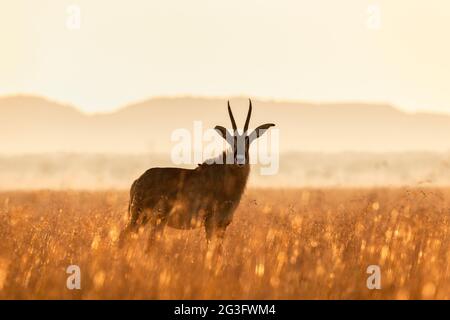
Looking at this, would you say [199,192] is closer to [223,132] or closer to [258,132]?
[223,132]

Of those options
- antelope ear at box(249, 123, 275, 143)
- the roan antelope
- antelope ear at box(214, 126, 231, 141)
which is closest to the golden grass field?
the roan antelope

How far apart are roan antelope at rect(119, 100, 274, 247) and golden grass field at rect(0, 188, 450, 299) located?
37cm

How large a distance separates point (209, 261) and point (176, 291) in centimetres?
135

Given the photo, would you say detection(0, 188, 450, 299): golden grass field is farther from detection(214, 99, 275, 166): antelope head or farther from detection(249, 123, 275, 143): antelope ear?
detection(249, 123, 275, 143): antelope ear

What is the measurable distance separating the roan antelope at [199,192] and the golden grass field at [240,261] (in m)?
0.37

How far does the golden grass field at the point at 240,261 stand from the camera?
9.86 m

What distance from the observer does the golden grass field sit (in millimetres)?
9859

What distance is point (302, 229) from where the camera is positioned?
1441 centimetres

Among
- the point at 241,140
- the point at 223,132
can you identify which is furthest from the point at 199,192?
the point at 241,140

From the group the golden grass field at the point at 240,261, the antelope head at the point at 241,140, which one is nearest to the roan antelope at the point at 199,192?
the antelope head at the point at 241,140

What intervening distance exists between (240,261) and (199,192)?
11.9 feet

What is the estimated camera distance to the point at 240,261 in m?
11.7
